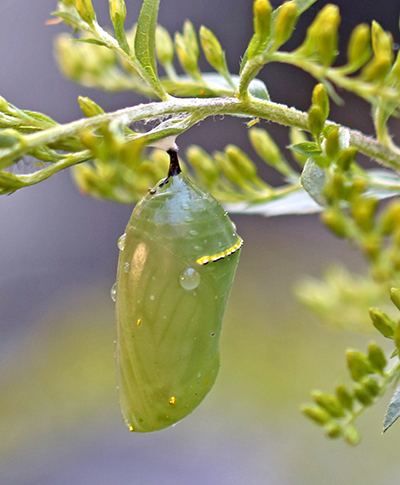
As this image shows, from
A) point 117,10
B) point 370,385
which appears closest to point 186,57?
point 117,10

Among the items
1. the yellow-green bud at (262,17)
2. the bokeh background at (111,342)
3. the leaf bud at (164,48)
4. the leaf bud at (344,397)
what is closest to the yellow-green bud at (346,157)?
the yellow-green bud at (262,17)

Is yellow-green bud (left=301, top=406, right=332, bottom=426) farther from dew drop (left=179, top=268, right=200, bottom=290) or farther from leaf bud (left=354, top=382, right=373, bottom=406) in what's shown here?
dew drop (left=179, top=268, right=200, bottom=290)

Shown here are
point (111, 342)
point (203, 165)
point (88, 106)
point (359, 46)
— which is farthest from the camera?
point (111, 342)

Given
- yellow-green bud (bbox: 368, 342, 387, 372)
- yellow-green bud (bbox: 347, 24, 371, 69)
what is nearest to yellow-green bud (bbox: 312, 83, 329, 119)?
yellow-green bud (bbox: 347, 24, 371, 69)

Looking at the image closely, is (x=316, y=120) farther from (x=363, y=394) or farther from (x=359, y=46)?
(x=363, y=394)

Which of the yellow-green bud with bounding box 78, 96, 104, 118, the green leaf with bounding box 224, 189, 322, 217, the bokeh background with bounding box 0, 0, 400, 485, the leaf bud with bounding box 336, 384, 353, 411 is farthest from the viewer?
the bokeh background with bounding box 0, 0, 400, 485

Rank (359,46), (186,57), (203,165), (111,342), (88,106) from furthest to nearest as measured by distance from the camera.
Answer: (111,342) → (203,165) → (186,57) → (359,46) → (88,106)
